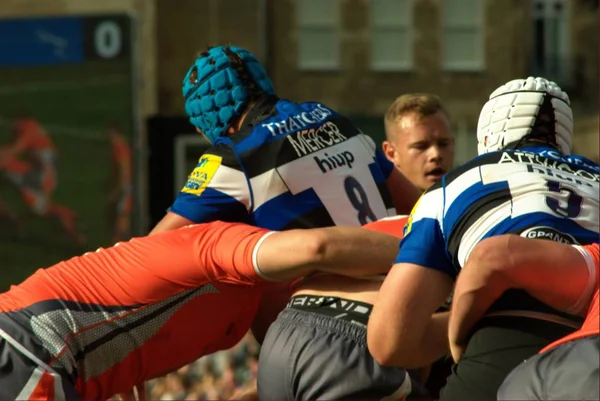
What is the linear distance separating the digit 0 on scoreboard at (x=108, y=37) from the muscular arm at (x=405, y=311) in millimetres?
19508

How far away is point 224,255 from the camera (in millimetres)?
4434

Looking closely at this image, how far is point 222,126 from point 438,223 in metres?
1.65

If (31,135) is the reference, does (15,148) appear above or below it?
below

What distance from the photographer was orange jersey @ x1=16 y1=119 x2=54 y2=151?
24047 millimetres

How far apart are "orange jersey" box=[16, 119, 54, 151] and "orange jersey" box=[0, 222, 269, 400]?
1972cm

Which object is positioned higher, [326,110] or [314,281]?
[326,110]

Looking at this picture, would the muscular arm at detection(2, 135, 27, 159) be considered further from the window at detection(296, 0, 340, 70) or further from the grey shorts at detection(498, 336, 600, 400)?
the grey shorts at detection(498, 336, 600, 400)

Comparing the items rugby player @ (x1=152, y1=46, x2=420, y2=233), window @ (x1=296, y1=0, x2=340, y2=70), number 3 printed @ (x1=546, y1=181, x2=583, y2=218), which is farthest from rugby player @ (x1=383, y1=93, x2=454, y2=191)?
window @ (x1=296, y1=0, x2=340, y2=70)

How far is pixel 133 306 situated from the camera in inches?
182

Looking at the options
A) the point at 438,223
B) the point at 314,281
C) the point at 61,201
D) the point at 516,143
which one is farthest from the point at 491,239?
the point at 61,201

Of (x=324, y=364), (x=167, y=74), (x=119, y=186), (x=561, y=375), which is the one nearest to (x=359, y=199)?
(x=324, y=364)

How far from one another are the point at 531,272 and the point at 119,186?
2002 centimetres

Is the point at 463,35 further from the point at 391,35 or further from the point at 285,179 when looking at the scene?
the point at 285,179

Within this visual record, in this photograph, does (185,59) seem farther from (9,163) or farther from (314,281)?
(314,281)
